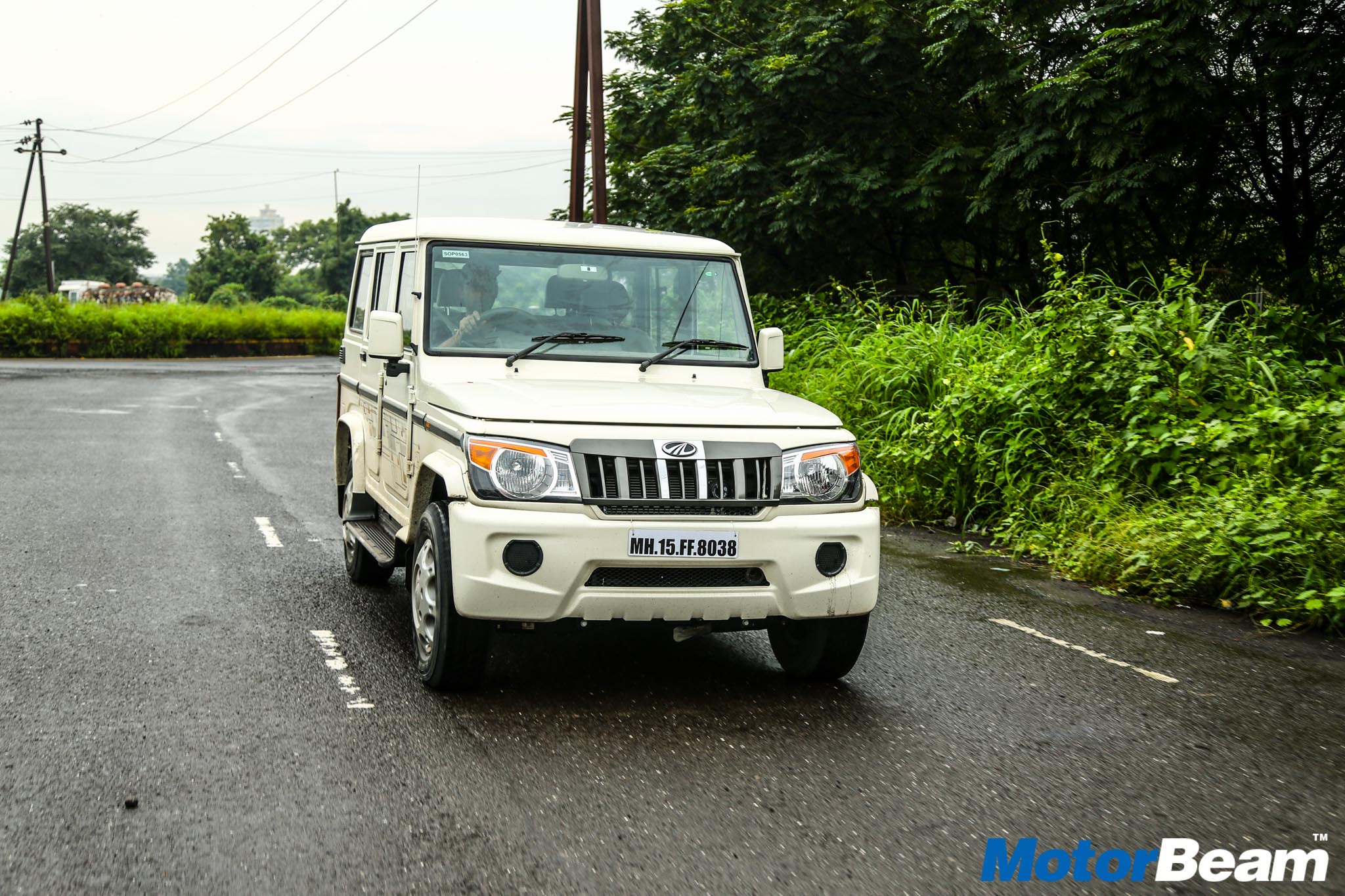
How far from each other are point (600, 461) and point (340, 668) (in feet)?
5.62

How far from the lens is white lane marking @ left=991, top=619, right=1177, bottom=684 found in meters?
5.91

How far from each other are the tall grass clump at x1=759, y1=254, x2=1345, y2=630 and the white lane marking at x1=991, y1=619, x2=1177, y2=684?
123cm

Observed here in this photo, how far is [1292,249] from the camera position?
15.2m

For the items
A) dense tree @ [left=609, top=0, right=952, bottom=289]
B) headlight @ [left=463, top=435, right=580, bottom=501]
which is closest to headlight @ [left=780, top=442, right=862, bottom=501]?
headlight @ [left=463, top=435, right=580, bottom=501]

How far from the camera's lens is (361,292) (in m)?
7.98

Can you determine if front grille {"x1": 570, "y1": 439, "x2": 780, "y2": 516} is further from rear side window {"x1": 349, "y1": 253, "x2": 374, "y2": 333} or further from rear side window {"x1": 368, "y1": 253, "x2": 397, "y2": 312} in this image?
rear side window {"x1": 349, "y1": 253, "x2": 374, "y2": 333}

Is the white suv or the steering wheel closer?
the white suv

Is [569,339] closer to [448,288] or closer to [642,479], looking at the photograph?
[448,288]

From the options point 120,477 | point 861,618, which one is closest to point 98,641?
point 861,618

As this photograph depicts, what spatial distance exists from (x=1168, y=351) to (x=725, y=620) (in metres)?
5.69

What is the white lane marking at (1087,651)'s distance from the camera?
19.4ft

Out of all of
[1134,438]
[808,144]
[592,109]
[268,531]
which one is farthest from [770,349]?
[592,109]

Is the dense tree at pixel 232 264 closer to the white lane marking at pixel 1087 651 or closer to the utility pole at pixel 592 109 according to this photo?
the utility pole at pixel 592 109

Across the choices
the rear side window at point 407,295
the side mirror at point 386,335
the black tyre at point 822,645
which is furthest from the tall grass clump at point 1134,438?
the side mirror at point 386,335
